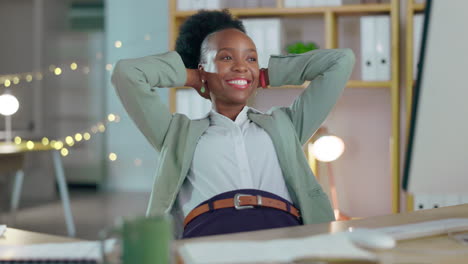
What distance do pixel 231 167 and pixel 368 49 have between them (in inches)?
70.8

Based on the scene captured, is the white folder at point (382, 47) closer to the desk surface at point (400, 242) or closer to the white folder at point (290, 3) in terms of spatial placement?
the white folder at point (290, 3)

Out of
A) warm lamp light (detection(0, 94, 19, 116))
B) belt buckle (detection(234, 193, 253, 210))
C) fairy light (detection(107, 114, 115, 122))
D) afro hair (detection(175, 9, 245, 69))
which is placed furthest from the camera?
fairy light (detection(107, 114, 115, 122))

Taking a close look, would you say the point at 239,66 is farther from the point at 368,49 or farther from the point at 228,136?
the point at 368,49

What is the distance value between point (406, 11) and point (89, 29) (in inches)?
151

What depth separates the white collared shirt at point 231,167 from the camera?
1437 mm

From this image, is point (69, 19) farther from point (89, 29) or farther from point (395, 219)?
point (395, 219)

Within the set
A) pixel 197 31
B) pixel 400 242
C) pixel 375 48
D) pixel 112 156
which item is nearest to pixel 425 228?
pixel 400 242

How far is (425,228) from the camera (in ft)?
3.44

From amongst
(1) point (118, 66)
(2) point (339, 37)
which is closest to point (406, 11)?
(2) point (339, 37)

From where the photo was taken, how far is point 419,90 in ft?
2.61

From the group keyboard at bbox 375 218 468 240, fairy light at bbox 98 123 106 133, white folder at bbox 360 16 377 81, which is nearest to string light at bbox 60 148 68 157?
fairy light at bbox 98 123 106 133

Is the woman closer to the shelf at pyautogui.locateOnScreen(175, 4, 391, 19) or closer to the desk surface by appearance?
the desk surface

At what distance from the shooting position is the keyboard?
39.6 inches

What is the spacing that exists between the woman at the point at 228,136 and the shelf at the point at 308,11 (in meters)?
1.50
